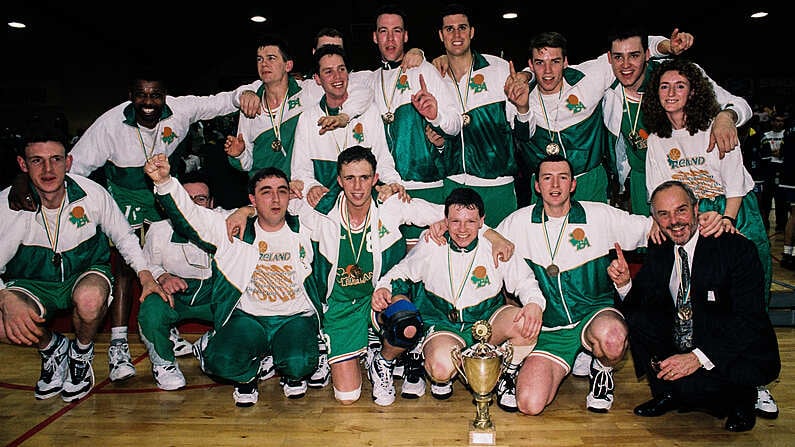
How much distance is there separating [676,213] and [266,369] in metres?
2.67

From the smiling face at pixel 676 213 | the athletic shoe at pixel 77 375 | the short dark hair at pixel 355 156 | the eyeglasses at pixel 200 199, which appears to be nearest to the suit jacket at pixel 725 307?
the smiling face at pixel 676 213

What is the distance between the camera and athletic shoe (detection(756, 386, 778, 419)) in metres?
3.15

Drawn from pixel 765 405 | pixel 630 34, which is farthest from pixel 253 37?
pixel 765 405

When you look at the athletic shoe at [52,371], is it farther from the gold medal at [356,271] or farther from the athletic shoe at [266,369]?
the gold medal at [356,271]

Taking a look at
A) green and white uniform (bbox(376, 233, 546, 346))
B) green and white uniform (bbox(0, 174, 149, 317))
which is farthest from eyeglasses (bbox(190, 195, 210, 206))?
green and white uniform (bbox(376, 233, 546, 346))

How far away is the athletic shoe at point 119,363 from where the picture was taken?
381 cm

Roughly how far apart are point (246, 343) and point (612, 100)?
2803mm

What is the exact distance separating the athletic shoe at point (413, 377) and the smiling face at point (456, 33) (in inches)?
80.3

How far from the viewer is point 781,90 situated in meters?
13.1

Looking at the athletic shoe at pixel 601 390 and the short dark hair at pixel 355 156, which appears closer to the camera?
the athletic shoe at pixel 601 390

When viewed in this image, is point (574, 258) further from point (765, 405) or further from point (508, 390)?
point (765, 405)

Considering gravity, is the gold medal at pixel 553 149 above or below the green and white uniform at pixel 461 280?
above

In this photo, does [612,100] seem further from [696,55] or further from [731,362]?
[696,55]

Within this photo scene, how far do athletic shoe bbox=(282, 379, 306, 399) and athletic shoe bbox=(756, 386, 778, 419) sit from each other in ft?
8.20
